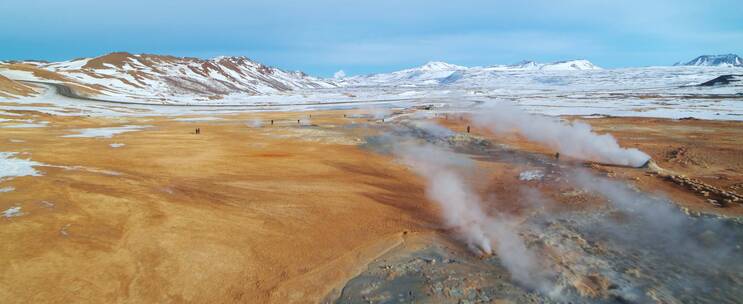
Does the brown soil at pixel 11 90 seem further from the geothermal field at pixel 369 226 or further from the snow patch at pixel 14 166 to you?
the snow patch at pixel 14 166

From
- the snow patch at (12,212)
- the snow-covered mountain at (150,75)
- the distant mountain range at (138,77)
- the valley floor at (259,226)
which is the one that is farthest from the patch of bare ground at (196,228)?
the snow-covered mountain at (150,75)

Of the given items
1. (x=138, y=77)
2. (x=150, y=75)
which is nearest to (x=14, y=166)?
(x=138, y=77)

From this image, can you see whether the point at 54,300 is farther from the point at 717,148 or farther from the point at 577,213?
the point at 717,148

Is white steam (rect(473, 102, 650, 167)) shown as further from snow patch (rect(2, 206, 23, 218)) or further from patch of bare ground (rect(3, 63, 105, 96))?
patch of bare ground (rect(3, 63, 105, 96))

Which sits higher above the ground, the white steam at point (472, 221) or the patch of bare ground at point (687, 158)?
the patch of bare ground at point (687, 158)

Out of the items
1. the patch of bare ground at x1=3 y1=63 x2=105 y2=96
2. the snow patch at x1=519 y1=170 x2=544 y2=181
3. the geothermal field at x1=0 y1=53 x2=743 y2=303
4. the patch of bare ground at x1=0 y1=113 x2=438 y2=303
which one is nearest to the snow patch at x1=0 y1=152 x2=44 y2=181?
the geothermal field at x1=0 y1=53 x2=743 y2=303

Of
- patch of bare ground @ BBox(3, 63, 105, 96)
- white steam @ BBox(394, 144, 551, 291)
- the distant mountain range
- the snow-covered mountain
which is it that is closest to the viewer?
white steam @ BBox(394, 144, 551, 291)

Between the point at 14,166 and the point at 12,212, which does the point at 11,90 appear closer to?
the point at 14,166
